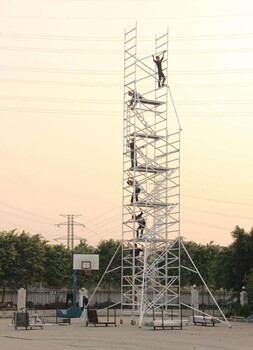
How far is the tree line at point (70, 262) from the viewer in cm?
5222

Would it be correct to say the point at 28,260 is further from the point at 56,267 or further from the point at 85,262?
the point at 85,262

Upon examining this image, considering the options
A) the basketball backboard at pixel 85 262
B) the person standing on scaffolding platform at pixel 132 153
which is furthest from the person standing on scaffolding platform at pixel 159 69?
the basketball backboard at pixel 85 262

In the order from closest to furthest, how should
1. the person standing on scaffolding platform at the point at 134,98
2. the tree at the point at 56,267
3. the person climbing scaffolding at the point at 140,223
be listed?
the person climbing scaffolding at the point at 140,223 → the person standing on scaffolding platform at the point at 134,98 → the tree at the point at 56,267

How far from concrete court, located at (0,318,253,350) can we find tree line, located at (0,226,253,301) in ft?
70.5

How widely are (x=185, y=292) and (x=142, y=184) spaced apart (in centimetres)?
3764

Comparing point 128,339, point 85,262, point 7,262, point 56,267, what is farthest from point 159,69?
point 56,267

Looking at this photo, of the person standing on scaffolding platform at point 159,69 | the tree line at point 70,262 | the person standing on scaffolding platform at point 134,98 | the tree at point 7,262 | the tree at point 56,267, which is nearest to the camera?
the person standing on scaffolding platform at point 134,98

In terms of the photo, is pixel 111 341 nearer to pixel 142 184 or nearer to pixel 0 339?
pixel 0 339

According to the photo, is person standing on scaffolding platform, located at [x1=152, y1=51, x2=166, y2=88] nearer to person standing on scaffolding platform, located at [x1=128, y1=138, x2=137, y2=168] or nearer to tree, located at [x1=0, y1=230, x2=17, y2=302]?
person standing on scaffolding platform, located at [x1=128, y1=138, x2=137, y2=168]

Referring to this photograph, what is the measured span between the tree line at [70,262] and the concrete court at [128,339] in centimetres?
2148

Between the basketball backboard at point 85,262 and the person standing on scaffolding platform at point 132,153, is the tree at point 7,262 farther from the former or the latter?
the person standing on scaffolding platform at point 132,153

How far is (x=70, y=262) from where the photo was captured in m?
64.8

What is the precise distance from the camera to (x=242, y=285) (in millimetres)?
52312

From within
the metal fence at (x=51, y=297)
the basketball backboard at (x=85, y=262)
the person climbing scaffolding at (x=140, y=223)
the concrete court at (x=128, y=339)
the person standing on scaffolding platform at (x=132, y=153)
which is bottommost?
the concrete court at (x=128, y=339)
